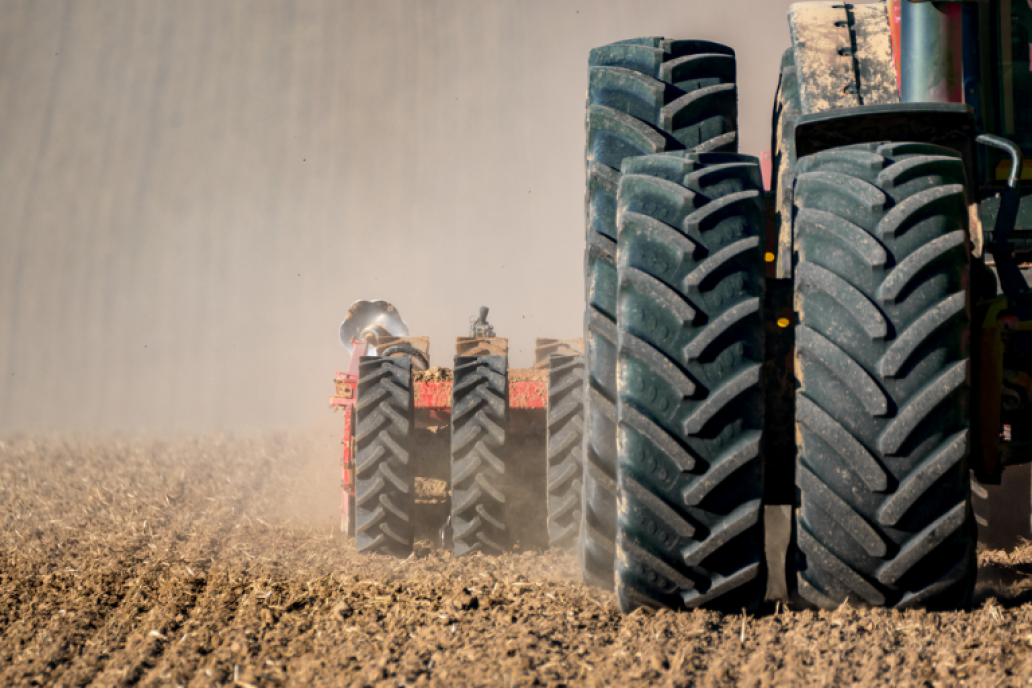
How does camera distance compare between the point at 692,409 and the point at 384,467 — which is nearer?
the point at 692,409

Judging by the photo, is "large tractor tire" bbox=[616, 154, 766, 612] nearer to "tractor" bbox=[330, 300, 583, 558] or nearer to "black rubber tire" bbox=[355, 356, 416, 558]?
"tractor" bbox=[330, 300, 583, 558]

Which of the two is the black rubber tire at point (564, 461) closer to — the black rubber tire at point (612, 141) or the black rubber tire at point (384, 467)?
the black rubber tire at point (384, 467)

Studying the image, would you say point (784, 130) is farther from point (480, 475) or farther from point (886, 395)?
point (480, 475)

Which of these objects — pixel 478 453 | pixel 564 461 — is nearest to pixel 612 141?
pixel 564 461

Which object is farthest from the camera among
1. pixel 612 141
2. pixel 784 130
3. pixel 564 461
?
pixel 564 461

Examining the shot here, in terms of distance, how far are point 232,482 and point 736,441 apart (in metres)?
9.02

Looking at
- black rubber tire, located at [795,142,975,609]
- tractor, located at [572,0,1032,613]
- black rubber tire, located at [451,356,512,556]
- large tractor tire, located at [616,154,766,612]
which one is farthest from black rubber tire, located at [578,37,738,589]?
black rubber tire, located at [451,356,512,556]

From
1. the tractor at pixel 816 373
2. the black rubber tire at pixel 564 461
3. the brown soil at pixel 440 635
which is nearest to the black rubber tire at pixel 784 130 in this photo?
the tractor at pixel 816 373

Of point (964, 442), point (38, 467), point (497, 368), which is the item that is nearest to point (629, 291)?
point (964, 442)

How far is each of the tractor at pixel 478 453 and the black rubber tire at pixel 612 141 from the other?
2.44 m

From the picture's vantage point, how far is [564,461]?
5.80 meters

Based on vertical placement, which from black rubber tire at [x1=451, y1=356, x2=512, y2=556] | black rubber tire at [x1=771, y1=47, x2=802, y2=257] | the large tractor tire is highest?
black rubber tire at [x1=771, y1=47, x2=802, y2=257]

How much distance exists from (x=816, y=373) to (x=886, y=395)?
0.20m

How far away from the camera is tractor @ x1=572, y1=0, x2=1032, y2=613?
2.39 meters
